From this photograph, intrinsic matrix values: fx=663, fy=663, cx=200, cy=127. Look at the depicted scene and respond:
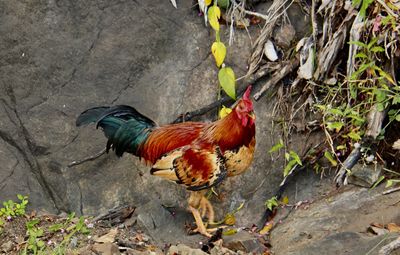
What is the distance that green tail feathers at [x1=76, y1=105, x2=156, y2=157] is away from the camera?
4895 millimetres

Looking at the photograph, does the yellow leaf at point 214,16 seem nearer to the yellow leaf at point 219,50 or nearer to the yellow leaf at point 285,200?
the yellow leaf at point 219,50

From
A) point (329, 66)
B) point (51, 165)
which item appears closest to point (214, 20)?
point (329, 66)

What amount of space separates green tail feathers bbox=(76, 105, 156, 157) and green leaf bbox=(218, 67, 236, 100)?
25.8 inches

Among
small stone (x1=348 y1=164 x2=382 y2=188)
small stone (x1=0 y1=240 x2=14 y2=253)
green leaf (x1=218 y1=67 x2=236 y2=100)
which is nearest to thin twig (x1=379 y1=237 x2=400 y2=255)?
small stone (x1=348 y1=164 x2=382 y2=188)

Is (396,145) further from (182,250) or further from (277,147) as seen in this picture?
(182,250)

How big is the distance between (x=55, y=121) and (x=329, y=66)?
2.23m

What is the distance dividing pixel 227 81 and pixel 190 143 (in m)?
0.67

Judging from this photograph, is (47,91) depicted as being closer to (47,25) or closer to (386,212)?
(47,25)

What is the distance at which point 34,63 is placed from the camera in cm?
534

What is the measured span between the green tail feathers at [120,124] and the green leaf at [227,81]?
66 cm

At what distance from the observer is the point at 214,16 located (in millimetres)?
5266

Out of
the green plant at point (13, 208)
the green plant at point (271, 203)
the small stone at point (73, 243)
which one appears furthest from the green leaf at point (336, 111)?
the green plant at point (13, 208)

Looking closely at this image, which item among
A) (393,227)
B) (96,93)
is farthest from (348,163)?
(96,93)

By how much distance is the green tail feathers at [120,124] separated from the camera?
489 cm
